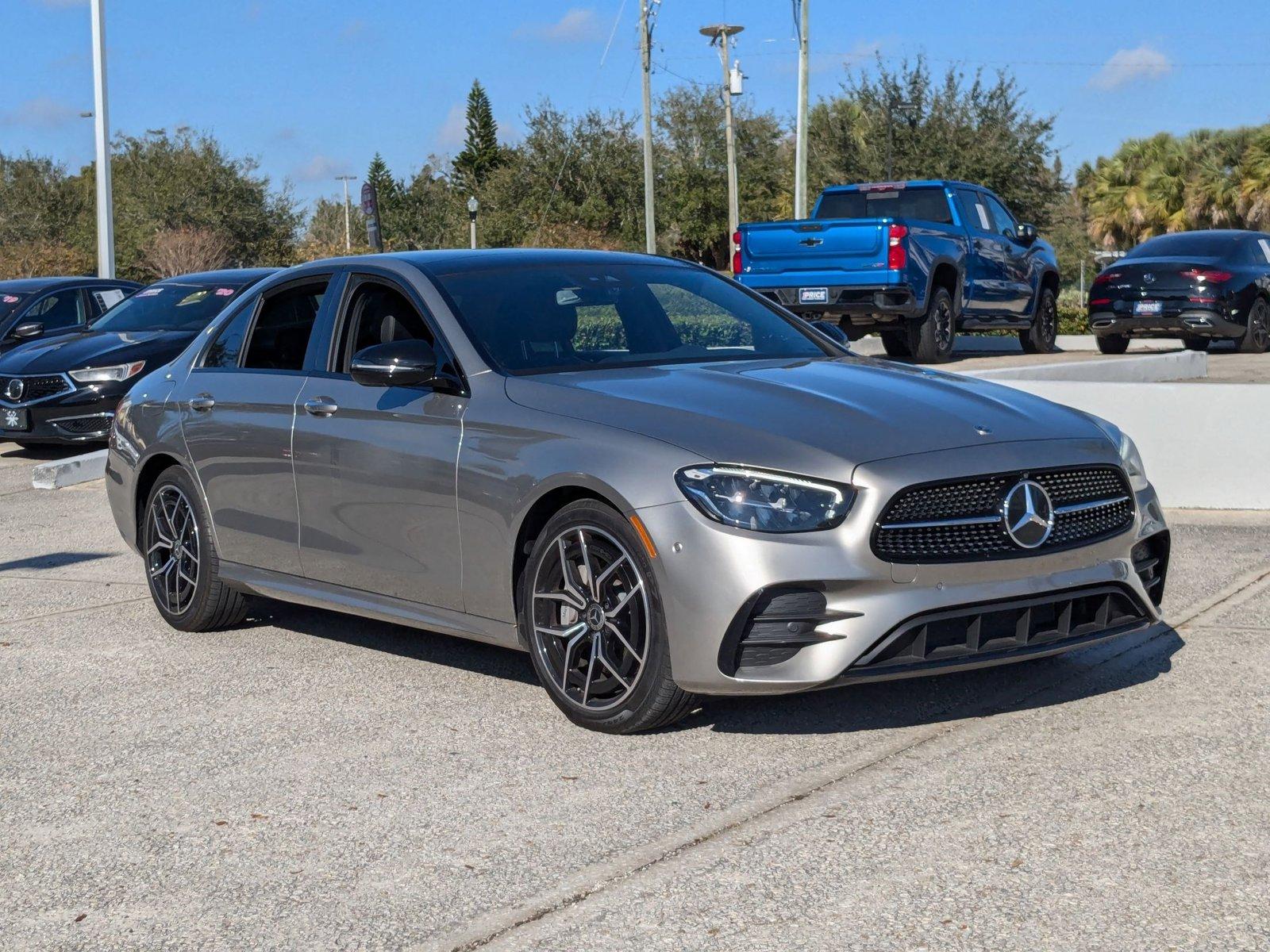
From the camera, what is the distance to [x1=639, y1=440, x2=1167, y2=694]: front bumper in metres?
4.75

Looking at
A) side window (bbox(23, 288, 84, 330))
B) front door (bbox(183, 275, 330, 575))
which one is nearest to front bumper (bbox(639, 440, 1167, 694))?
front door (bbox(183, 275, 330, 575))

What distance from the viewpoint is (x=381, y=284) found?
253 inches

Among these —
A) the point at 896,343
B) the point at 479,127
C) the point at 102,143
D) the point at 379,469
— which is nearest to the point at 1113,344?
the point at 896,343

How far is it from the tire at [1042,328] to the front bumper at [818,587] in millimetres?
16977

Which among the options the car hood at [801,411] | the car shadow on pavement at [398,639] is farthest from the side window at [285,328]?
the car hood at [801,411]

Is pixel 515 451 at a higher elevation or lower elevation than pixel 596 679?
higher

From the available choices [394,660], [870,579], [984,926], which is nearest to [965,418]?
[870,579]

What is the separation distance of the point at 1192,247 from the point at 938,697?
1719 cm

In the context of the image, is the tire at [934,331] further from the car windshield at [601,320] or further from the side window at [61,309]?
the car windshield at [601,320]

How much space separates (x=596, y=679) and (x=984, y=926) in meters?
1.90

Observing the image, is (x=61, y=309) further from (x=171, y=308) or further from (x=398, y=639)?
(x=398, y=639)

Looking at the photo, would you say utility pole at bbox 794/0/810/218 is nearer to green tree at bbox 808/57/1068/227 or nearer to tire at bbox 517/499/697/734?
green tree at bbox 808/57/1068/227

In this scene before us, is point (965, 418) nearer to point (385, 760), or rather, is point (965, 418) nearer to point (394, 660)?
point (385, 760)

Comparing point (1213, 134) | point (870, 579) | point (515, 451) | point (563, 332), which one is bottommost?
point (870, 579)
